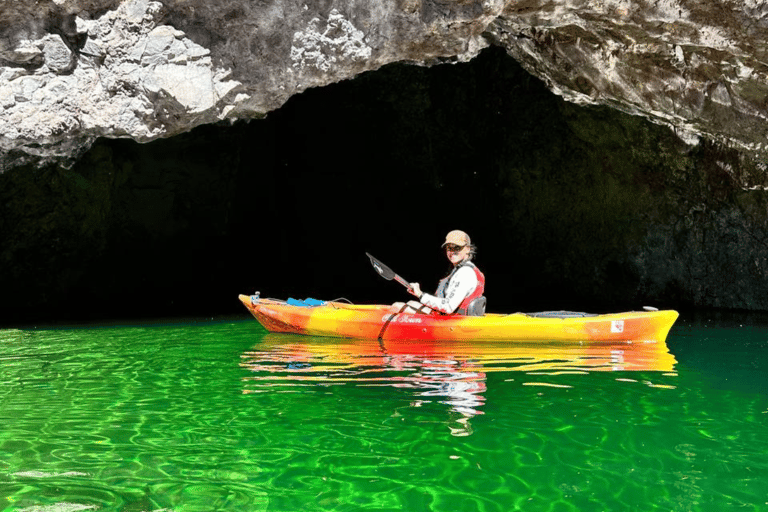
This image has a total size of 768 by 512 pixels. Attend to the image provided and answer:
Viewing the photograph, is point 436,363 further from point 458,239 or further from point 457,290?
point 458,239

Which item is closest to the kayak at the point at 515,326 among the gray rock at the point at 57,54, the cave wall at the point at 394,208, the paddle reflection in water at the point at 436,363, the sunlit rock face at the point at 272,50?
the paddle reflection in water at the point at 436,363

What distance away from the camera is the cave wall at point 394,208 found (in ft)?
36.0

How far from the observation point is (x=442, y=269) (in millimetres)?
14609

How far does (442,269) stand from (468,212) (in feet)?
4.27

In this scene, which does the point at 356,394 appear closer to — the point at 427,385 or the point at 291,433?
the point at 427,385

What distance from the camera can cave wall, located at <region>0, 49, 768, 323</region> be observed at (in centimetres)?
1098

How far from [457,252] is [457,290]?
1.07ft

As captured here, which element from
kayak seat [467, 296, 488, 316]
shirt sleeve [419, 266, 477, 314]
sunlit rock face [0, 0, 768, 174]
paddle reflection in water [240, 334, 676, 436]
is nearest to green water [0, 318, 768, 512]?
paddle reflection in water [240, 334, 676, 436]

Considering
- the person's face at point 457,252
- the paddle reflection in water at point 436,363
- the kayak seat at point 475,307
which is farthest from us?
the kayak seat at point 475,307

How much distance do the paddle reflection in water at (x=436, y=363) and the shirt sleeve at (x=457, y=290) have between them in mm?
309

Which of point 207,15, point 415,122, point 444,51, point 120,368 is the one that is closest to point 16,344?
point 120,368

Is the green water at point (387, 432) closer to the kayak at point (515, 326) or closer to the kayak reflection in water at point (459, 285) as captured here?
the kayak at point (515, 326)

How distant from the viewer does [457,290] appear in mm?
7000

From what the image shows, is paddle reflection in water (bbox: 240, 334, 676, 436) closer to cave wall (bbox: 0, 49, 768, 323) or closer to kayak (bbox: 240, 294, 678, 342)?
kayak (bbox: 240, 294, 678, 342)
